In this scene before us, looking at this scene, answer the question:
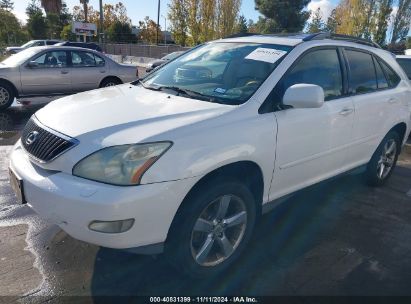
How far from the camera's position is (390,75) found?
4734mm

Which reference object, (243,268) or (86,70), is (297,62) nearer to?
(243,268)

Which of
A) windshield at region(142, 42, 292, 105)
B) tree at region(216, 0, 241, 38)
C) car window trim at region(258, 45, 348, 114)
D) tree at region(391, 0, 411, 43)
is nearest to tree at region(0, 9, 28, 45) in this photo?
tree at region(216, 0, 241, 38)

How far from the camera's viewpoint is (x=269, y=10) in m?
40.8

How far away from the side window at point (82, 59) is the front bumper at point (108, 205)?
28.8ft

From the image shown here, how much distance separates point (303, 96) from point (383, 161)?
8.41 ft

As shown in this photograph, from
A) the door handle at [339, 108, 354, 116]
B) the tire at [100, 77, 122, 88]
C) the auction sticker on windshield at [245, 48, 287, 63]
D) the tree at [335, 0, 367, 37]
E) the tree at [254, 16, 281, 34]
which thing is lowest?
the tire at [100, 77, 122, 88]

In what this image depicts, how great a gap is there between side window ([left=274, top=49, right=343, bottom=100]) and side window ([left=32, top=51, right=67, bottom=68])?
833 centimetres

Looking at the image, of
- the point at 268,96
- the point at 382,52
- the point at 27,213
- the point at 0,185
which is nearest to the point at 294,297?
the point at 268,96

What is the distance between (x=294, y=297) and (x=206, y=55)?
242cm

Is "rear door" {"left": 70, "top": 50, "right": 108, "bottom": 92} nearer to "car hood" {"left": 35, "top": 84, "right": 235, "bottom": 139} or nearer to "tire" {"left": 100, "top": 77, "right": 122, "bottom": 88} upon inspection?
"tire" {"left": 100, "top": 77, "right": 122, "bottom": 88}

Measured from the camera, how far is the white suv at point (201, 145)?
2.45 m

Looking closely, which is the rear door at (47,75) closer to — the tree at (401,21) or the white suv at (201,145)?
the white suv at (201,145)

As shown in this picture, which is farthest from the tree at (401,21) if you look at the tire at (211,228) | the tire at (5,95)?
the tire at (211,228)

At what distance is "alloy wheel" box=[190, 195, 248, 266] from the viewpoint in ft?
9.40
